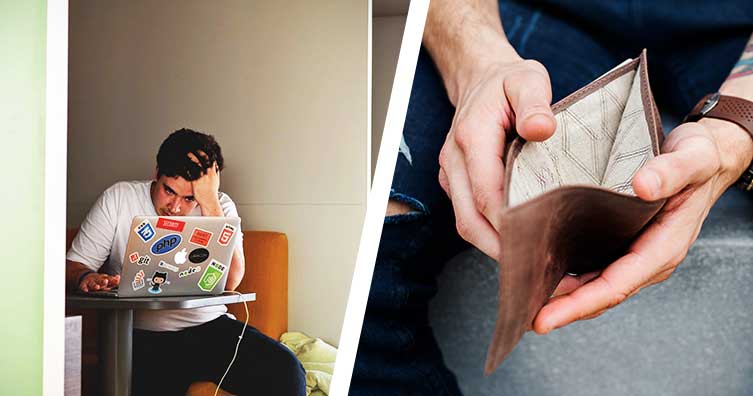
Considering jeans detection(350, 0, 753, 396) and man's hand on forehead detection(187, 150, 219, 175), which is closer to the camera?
jeans detection(350, 0, 753, 396)

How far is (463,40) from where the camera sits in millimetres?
673

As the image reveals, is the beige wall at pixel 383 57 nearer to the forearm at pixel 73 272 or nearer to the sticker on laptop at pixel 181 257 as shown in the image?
the sticker on laptop at pixel 181 257

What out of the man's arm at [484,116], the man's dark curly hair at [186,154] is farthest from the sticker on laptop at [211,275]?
the man's arm at [484,116]

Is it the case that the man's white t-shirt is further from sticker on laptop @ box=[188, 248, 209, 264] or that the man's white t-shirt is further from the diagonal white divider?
the diagonal white divider

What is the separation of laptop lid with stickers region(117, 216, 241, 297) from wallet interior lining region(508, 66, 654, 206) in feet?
1.42

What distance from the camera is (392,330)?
0.65 metres

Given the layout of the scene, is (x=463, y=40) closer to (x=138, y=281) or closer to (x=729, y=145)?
(x=729, y=145)

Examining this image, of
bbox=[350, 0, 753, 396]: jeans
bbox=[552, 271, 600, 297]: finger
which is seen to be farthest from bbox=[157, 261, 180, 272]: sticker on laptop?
bbox=[552, 271, 600, 297]: finger

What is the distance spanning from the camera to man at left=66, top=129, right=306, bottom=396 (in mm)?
783

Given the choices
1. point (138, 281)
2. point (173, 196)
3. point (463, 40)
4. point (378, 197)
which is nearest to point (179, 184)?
point (173, 196)

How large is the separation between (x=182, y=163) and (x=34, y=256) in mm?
212

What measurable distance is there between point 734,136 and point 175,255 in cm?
57

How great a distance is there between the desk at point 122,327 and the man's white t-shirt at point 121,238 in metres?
0.01

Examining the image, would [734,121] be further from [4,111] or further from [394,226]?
[4,111]
